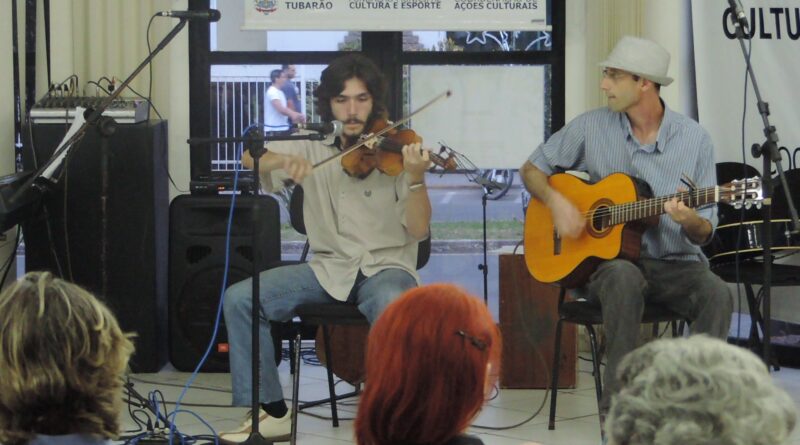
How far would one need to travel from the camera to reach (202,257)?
4742 millimetres

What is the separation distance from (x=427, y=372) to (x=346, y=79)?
2.28 meters

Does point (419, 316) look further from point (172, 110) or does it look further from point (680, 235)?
point (172, 110)

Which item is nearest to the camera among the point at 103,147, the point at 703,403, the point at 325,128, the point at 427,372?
the point at 703,403

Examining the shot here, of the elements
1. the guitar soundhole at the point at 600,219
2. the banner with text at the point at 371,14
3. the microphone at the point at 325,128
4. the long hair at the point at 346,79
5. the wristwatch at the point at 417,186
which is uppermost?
the banner with text at the point at 371,14

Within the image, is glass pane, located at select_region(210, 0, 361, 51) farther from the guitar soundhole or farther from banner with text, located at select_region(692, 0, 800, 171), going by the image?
the guitar soundhole

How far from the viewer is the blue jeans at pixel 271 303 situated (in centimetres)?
348

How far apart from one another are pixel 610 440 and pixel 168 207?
12.6 feet

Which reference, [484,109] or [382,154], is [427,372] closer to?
[382,154]

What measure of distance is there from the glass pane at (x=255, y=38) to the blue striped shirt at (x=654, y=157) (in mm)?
1806

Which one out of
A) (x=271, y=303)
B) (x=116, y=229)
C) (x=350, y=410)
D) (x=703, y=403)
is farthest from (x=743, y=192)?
(x=116, y=229)

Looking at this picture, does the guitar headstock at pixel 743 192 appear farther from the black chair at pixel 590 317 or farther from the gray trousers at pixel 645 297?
the black chair at pixel 590 317

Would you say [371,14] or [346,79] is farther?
[371,14]

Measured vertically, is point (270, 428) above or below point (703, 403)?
below

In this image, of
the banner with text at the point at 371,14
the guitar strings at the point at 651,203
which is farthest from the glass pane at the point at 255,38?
the guitar strings at the point at 651,203
